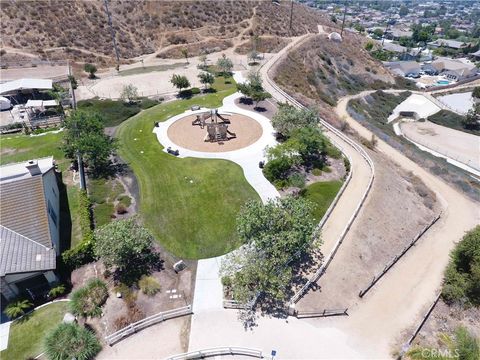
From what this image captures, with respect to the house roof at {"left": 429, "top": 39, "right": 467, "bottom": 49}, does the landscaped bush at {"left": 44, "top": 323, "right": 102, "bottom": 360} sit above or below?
below

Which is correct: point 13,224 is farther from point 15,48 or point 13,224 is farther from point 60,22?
point 60,22

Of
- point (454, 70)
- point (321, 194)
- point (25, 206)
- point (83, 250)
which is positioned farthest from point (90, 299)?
point (454, 70)

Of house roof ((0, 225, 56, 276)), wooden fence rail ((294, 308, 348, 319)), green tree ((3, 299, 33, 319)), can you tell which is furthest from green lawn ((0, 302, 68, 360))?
wooden fence rail ((294, 308, 348, 319))

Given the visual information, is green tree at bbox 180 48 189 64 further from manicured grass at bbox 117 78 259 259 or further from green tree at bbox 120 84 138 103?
manicured grass at bbox 117 78 259 259

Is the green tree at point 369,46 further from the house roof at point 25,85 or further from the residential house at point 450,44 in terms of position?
the house roof at point 25,85

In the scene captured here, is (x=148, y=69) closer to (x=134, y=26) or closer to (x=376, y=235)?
(x=134, y=26)

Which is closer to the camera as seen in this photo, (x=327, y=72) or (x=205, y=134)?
(x=205, y=134)

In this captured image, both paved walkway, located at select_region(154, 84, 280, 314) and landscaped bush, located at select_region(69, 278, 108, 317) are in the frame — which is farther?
paved walkway, located at select_region(154, 84, 280, 314)
